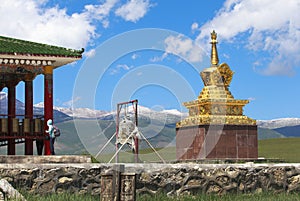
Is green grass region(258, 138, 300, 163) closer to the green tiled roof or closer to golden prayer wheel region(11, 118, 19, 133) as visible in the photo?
the green tiled roof

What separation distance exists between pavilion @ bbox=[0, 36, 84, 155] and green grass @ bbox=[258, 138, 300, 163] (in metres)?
14.1

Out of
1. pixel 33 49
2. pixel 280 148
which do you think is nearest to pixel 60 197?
pixel 33 49

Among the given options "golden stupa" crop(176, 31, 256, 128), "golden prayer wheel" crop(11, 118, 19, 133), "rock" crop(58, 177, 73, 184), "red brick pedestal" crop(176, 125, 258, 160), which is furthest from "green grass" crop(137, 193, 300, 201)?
"golden stupa" crop(176, 31, 256, 128)

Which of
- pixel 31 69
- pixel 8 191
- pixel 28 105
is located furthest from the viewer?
pixel 28 105

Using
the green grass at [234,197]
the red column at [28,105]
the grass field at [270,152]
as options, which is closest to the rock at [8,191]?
the green grass at [234,197]

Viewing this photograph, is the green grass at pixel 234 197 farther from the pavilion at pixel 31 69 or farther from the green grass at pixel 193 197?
the pavilion at pixel 31 69

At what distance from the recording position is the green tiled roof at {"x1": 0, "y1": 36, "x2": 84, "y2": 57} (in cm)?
1998

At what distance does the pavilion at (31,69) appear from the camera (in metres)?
20.1

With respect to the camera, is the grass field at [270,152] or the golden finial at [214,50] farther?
the grass field at [270,152]

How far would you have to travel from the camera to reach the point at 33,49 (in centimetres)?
2052

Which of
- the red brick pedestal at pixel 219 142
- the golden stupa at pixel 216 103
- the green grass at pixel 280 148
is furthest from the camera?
the green grass at pixel 280 148

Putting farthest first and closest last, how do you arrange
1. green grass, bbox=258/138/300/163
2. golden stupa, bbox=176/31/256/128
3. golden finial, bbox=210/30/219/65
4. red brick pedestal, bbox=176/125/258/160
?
green grass, bbox=258/138/300/163 < golden finial, bbox=210/30/219/65 < golden stupa, bbox=176/31/256/128 < red brick pedestal, bbox=176/125/258/160

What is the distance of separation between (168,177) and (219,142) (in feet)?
28.0

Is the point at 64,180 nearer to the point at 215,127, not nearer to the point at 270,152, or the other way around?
the point at 215,127
